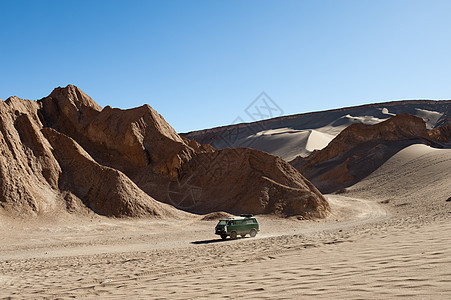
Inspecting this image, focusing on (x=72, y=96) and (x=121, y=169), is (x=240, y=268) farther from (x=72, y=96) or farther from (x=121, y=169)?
(x=72, y=96)

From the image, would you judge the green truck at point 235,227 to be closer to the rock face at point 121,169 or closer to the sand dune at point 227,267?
the sand dune at point 227,267

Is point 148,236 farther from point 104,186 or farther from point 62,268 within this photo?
point 62,268

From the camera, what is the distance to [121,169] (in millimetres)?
36062

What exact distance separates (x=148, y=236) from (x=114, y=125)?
18262 millimetres

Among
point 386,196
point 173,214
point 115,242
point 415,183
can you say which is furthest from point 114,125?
point 415,183

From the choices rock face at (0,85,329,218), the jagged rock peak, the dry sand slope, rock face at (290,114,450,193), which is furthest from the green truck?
rock face at (290,114,450,193)

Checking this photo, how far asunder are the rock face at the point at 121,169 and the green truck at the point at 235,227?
957cm

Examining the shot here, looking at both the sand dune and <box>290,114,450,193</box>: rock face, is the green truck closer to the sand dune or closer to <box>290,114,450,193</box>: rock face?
the sand dune

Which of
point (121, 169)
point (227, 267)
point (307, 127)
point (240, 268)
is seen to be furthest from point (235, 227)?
point (307, 127)

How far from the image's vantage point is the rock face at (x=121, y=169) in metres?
26.9

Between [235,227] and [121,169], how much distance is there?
62.9 ft

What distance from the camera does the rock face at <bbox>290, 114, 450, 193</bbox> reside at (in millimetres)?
57000

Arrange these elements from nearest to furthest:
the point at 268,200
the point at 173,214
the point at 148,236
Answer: the point at 148,236 → the point at 173,214 → the point at 268,200

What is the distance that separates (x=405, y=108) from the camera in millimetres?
143500
